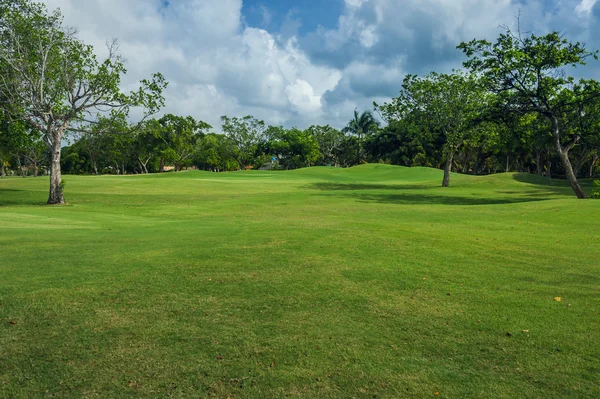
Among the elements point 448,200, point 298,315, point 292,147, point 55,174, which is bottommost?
→ point 298,315

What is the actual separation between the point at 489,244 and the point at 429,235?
1780mm

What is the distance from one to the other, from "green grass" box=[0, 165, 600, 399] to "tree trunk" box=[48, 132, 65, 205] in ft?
49.9

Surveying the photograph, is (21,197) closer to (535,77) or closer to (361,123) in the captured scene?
(535,77)

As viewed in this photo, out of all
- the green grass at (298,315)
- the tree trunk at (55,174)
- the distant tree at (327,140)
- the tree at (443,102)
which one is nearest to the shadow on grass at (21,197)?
the tree trunk at (55,174)

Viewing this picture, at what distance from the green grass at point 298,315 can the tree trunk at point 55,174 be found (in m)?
15.2

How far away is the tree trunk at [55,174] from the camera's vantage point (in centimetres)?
2773

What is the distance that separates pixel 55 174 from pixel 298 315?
26533 mm

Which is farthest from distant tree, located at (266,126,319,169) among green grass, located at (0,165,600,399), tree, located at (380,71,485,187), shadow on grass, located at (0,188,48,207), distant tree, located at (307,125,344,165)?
green grass, located at (0,165,600,399)

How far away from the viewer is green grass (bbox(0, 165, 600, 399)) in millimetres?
5188

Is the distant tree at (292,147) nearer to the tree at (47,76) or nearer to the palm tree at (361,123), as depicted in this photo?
the palm tree at (361,123)

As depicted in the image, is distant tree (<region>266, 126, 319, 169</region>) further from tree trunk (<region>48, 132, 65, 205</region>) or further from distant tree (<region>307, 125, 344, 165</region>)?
tree trunk (<region>48, 132, 65, 205</region>)

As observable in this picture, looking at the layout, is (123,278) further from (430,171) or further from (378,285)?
(430,171)

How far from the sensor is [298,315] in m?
7.04

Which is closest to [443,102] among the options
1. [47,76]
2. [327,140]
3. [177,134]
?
[47,76]
